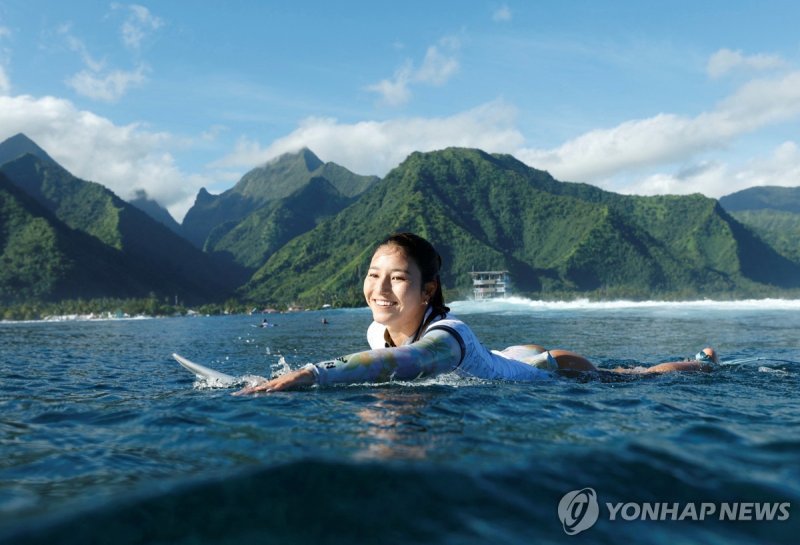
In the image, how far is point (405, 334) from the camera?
603cm

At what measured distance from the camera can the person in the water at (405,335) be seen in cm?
514

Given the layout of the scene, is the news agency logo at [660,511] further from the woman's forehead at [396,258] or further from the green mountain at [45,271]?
the green mountain at [45,271]

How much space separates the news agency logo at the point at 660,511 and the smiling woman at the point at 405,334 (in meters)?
2.44

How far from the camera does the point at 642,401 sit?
5859 mm

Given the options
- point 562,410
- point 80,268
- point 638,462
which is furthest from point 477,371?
point 80,268

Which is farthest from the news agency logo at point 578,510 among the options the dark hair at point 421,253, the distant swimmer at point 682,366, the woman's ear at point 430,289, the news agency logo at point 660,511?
the distant swimmer at point 682,366

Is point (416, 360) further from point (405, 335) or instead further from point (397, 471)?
point (397, 471)

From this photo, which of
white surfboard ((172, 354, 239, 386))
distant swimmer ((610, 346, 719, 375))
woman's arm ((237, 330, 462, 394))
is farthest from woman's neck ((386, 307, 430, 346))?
distant swimmer ((610, 346, 719, 375))

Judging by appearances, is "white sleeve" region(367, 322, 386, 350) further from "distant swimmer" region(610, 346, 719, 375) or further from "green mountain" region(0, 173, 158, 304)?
"green mountain" region(0, 173, 158, 304)

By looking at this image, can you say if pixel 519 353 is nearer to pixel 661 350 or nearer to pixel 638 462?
pixel 638 462

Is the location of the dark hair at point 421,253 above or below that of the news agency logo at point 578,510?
above

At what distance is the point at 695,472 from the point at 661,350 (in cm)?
1786

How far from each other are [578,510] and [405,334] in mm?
3398

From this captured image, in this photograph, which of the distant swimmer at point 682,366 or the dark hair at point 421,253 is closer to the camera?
the dark hair at point 421,253
